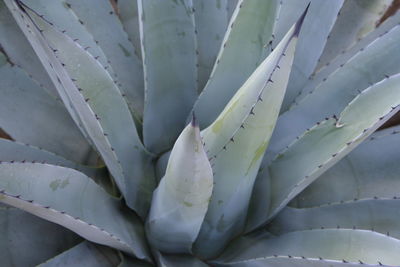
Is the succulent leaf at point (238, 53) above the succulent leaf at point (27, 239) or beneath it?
above

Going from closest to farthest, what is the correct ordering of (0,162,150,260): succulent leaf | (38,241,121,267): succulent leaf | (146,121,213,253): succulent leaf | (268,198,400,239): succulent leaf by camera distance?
(146,121,213,253): succulent leaf < (0,162,150,260): succulent leaf < (38,241,121,267): succulent leaf < (268,198,400,239): succulent leaf

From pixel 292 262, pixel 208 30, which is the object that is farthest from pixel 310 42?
pixel 292 262

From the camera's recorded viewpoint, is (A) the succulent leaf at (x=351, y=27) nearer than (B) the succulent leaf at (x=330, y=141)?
No

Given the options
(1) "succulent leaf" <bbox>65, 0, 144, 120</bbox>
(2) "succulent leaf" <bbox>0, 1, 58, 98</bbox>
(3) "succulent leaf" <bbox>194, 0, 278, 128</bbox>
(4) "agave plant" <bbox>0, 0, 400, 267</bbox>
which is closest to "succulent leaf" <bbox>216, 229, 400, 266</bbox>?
(4) "agave plant" <bbox>0, 0, 400, 267</bbox>

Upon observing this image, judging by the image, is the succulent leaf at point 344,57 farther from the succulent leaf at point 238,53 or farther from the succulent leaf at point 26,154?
the succulent leaf at point 26,154

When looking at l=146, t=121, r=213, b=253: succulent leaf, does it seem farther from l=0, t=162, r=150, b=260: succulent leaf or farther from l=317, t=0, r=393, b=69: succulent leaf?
l=317, t=0, r=393, b=69: succulent leaf

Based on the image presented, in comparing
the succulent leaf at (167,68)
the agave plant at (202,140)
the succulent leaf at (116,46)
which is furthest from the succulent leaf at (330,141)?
the succulent leaf at (116,46)

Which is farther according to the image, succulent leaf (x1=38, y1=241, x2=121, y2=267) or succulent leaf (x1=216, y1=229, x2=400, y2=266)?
succulent leaf (x1=38, y1=241, x2=121, y2=267)

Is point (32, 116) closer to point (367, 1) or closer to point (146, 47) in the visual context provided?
point (146, 47)
